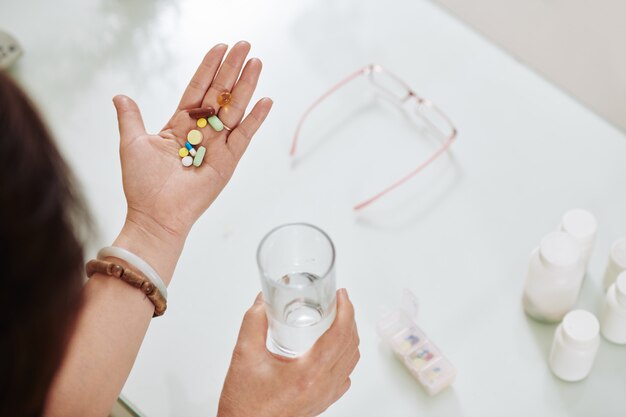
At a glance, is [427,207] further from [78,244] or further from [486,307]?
[78,244]

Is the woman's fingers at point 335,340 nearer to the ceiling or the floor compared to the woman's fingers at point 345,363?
nearer to the ceiling

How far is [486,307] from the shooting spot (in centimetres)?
95

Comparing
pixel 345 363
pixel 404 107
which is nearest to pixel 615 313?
pixel 345 363

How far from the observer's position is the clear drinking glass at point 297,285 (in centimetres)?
69

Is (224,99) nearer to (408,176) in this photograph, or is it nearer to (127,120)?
(127,120)

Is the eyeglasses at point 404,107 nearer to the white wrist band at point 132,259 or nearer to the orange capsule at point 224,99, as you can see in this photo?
the orange capsule at point 224,99

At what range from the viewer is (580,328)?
82cm

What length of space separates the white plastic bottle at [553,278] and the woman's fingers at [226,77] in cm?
45

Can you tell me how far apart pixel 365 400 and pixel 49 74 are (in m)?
0.82

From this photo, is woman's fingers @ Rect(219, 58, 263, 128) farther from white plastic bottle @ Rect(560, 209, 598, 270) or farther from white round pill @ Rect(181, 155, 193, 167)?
white plastic bottle @ Rect(560, 209, 598, 270)

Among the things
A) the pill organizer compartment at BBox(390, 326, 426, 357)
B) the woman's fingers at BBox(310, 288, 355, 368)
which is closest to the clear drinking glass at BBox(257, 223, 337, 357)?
the woman's fingers at BBox(310, 288, 355, 368)

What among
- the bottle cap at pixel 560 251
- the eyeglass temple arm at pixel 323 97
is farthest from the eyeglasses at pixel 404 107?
the bottle cap at pixel 560 251

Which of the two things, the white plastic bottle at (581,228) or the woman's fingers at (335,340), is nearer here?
the woman's fingers at (335,340)

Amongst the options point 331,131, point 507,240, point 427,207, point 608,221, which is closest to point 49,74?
point 331,131
